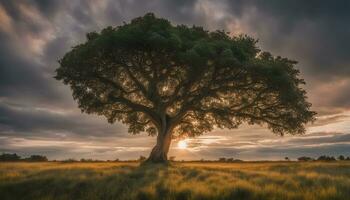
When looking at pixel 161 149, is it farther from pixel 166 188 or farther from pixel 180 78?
pixel 166 188

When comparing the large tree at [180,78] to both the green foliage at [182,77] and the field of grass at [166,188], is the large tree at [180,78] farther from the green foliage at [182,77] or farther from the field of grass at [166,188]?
the field of grass at [166,188]

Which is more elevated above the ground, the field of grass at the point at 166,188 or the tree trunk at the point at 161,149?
the tree trunk at the point at 161,149

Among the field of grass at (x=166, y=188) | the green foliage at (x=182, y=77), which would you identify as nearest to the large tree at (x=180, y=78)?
the green foliage at (x=182, y=77)

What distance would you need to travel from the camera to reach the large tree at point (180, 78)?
31.1 metres

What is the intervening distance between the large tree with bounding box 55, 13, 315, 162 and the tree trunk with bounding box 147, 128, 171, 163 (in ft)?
0.34

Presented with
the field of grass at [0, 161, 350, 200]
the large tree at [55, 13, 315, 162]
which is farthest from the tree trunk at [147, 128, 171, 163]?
the field of grass at [0, 161, 350, 200]

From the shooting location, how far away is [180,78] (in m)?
35.4

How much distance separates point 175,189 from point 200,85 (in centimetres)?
2154

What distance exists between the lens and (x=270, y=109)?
36.2 meters

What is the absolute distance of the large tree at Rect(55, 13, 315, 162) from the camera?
31.1 meters

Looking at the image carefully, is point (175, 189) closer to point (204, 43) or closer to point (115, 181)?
point (115, 181)

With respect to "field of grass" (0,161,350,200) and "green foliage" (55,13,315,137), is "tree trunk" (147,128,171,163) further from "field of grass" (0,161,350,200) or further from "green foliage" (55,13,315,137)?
"field of grass" (0,161,350,200)

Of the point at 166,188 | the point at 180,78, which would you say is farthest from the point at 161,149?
the point at 166,188

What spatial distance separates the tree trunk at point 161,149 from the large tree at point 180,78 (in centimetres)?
10
